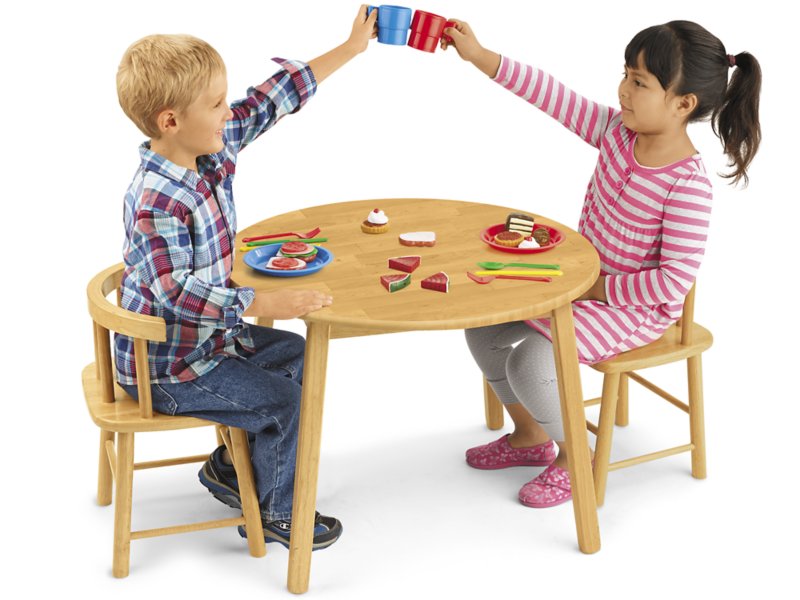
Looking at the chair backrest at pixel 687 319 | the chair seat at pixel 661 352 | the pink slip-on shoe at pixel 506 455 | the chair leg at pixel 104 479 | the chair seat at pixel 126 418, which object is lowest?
the chair leg at pixel 104 479

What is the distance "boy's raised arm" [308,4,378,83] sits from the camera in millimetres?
4586

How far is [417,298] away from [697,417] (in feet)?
4.35

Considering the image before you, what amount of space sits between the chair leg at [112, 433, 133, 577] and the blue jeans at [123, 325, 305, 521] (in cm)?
16

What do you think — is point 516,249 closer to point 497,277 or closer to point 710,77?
point 497,277

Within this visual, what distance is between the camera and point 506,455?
4.95 m

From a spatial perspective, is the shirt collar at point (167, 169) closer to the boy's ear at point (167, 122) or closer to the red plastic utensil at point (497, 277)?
the boy's ear at point (167, 122)

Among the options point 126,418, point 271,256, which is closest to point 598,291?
point 271,256

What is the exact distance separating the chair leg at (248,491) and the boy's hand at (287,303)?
18.9 inches

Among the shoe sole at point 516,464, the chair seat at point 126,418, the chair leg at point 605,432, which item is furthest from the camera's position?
the shoe sole at point 516,464

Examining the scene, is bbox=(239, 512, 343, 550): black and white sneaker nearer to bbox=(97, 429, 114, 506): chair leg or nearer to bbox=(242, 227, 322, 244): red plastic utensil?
bbox=(97, 429, 114, 506): chair leg

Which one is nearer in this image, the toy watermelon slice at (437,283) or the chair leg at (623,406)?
the toy watermelon slice at (437,283)

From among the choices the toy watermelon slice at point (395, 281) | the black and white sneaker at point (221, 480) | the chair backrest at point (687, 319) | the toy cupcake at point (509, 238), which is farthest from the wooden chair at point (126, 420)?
the chair backrest at point (687, 319)

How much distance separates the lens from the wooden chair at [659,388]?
178 inches

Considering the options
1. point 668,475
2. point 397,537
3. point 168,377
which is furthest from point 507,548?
point 168,377
